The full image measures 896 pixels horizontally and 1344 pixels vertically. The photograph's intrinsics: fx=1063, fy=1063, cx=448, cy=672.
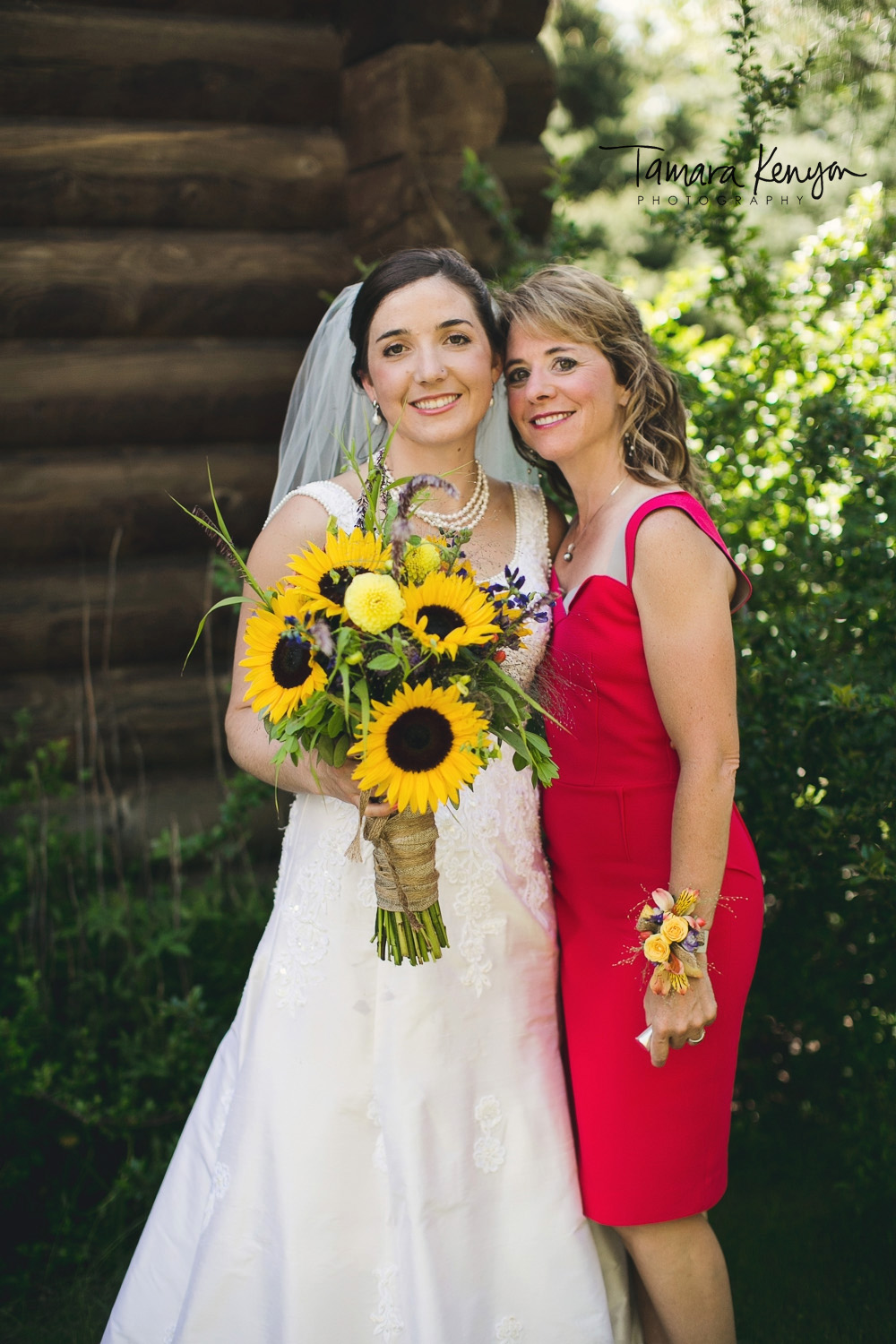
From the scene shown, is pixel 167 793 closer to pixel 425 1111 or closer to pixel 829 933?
pixel 425 1111

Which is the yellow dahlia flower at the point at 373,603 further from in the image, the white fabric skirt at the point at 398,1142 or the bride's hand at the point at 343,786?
the white fabric skirt at the point at 398,1142

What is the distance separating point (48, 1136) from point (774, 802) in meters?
2.42

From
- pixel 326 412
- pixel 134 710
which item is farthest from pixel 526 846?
pixel 134 710

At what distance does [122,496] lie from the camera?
387 centimetres

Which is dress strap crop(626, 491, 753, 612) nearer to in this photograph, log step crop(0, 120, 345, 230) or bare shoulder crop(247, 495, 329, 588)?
bare shoulder crop(247, 495, 329, 588)

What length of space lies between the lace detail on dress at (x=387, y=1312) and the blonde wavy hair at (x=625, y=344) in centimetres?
180

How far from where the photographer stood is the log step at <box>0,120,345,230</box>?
11.8 feet

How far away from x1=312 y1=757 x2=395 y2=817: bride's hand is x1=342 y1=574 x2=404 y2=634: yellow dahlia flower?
36cm

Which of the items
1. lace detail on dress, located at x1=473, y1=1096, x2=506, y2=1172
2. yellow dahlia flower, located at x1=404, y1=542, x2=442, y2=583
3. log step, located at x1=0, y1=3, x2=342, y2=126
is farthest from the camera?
log step, located at x1=0, y1=3, x2=342, y2=126

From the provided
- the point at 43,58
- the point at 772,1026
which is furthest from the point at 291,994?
the point at 43,58

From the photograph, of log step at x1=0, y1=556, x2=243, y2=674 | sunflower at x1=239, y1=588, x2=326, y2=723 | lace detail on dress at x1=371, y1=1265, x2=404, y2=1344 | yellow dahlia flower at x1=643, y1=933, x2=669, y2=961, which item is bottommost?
lace detail on dress at x1=371, y1=1265, x2=404, y2=1344

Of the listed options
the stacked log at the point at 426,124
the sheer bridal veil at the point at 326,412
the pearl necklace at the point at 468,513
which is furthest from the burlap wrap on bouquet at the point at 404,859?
the stacked log at the point at 426,124

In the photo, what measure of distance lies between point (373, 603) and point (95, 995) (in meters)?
2.46

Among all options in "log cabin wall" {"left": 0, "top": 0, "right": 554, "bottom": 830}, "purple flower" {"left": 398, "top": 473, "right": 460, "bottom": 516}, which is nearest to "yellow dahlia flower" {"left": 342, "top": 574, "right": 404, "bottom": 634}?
"purple flower" {"left": 398, "top": 473, "right": 460, "bottom": 516}
